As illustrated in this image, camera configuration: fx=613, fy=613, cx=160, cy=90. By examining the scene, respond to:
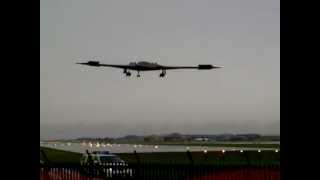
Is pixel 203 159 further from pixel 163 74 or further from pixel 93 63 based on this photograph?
pixel 93 63

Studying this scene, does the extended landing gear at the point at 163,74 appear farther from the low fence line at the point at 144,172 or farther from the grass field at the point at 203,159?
the grass field at the point at 203,159

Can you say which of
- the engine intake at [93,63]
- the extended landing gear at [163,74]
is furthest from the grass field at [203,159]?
the engine intake at [93,63]

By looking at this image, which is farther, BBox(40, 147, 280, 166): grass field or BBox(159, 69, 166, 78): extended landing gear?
BBox(40, 147, 280, 166): grass field

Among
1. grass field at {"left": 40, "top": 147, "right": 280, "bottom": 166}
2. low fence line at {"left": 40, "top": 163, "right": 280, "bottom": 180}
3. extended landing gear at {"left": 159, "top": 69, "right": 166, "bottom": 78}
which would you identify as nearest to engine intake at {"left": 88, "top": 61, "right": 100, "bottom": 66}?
Result: extended landing gear at {"left": 159, "top": 69, "right": 166, "bottom": 78}

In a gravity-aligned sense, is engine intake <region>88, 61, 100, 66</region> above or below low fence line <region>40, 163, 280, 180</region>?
above

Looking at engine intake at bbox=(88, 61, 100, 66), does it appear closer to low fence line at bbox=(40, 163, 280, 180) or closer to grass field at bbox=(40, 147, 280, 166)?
low fence line at bbox=(40, 163, 280, 180)

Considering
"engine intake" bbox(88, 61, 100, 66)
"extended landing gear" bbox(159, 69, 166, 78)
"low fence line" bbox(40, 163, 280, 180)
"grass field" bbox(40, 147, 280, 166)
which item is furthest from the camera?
"grass field" bbox(40, 147, 280, 166)

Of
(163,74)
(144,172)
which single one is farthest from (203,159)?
(163,74)

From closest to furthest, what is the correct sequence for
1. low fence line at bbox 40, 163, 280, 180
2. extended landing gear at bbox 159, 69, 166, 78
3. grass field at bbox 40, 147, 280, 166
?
extended landing gear at bbox 159, 69, 166, 78, low fence line at bbox 40, 163, 280, 180, grass field at bbox 40, 147, 280, 166
